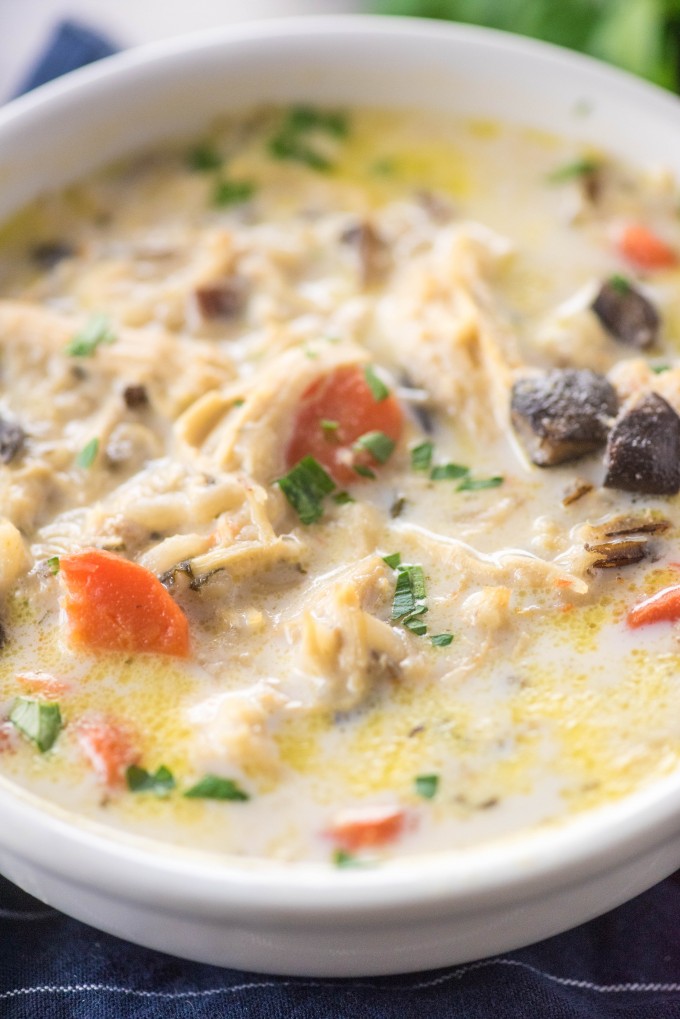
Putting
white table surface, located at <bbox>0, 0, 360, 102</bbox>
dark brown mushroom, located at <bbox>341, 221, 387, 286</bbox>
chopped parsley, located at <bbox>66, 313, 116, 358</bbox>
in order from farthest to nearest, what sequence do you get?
white table surface, located at <bbox>0, 0, 360, 102</bbox> < dark brown mushroom, located at <bbox>341, 221, 387, 286</bbox> < chopped parsley, located at <bbox>66, 313, 116, 358</bbox>

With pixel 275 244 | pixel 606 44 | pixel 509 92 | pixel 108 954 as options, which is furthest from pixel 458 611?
pixel 606 44

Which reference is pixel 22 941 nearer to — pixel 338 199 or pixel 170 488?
pixel 170 488

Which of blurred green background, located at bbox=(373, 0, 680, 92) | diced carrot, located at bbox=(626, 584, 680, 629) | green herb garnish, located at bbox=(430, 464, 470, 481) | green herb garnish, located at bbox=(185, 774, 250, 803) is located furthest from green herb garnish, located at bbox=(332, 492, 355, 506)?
blurred green background, located at bbox=(373, 0, 680, 92)

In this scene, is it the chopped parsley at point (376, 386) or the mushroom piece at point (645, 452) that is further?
the chopped parsley at point (376, 386)

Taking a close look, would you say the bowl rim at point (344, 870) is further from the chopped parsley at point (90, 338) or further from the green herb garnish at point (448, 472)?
the chopped parsley at point (90, 338)

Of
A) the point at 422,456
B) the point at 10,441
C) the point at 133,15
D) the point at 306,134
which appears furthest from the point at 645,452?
the point at 133,15

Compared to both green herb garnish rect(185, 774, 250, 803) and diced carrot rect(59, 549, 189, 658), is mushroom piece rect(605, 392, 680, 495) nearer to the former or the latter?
diced carrot rect(59, 549, 189, 658)

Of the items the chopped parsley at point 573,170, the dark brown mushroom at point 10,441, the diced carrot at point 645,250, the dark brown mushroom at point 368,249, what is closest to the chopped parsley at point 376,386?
the dark brown mushroom at point 368,249
